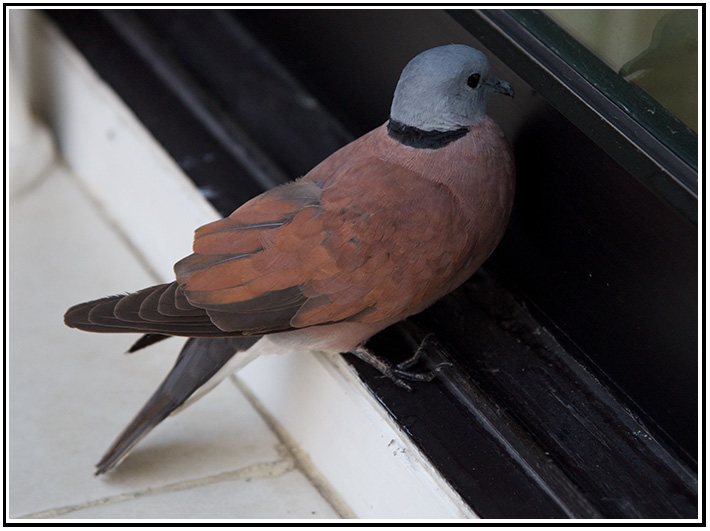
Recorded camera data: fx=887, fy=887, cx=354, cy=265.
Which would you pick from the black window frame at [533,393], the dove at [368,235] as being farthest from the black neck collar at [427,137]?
the black window frame at [533,393]

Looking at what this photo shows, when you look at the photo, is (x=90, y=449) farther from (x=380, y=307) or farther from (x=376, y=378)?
(x=380, y=307)

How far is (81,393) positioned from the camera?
1.99 meters

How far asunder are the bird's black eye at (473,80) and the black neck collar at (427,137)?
7cm

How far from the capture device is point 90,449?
186 centimetres

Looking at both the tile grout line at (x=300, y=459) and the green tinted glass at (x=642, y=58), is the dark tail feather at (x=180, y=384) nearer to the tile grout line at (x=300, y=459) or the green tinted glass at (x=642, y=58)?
the tile grout line at (x=300, y=459)

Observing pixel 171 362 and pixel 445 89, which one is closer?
pixel 445 89

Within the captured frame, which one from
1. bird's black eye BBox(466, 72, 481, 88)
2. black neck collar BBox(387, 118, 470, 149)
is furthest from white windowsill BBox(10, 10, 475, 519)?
bird's black eye BBox(466, 72, 481, 88)

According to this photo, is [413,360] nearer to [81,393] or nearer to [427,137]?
[427,137]

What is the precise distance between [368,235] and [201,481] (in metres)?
0.68

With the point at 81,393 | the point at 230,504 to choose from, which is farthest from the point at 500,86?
the point at 81,393

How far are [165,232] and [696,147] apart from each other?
1346 millimetres

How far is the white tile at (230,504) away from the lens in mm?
1702

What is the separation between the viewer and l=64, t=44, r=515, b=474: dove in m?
1.43

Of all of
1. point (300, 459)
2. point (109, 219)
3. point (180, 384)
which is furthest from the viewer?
point (109, 219)
